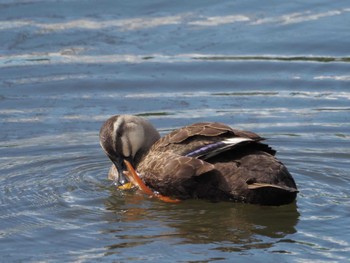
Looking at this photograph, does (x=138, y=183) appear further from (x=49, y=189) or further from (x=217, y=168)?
(x=217, y=168)

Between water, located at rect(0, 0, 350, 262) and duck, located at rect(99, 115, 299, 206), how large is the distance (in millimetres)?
157

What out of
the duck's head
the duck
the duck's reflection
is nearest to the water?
the duck's reflection

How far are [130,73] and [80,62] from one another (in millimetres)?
890

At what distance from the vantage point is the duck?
9625 millimetres

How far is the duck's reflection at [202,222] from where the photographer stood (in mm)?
8977

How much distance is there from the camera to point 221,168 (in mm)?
9797

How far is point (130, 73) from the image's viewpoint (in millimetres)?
14758

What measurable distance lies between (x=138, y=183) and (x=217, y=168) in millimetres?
1012

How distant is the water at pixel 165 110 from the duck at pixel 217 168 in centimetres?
16

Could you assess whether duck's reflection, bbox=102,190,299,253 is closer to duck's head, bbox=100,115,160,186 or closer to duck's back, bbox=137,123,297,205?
duck's back, bbox=137,123,297,205

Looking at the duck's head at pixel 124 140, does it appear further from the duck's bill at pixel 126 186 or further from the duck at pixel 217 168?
the duck at pixel 217 168

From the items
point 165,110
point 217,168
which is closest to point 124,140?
point 217,168

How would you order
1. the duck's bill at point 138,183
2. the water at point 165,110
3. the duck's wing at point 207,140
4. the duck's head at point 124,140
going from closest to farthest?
1. the water at point 165,110
2. the duck's wing at point 207,140
3. the duck's bill at point 138,183
4. the duck's head at point 124,140

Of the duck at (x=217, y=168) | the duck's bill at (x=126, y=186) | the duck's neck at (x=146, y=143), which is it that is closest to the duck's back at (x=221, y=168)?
the duck at (x=217, y=168)
